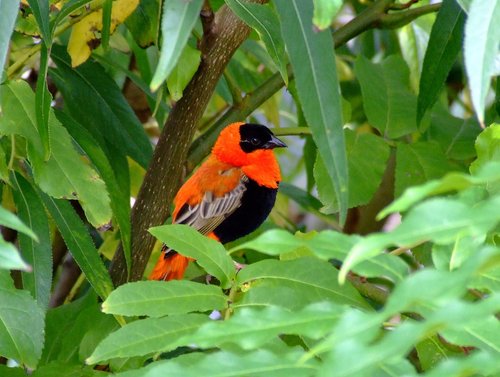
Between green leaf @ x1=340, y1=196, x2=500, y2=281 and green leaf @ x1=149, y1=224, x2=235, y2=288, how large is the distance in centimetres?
64

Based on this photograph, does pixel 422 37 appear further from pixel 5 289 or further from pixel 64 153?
pixel 5 289

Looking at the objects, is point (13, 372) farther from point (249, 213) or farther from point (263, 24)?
point (249, 213)

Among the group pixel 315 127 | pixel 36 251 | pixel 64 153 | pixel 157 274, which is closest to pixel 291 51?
pixel 315 127

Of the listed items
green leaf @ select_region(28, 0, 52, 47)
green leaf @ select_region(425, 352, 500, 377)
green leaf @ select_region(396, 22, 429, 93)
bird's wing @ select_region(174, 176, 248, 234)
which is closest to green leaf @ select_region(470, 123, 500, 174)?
green leaf @ select_region(28, 0, 52, 47)

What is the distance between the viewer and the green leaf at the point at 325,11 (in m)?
1.48

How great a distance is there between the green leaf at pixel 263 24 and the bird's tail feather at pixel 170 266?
1.30 m

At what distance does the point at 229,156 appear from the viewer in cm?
409

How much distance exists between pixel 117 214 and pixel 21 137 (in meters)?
0.29

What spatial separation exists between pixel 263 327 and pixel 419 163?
1.61 metres

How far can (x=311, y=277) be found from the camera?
68.5 inches

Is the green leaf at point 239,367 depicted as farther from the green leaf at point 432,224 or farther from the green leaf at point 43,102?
the green leaf at point 43,102

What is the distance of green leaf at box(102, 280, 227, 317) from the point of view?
161 cm

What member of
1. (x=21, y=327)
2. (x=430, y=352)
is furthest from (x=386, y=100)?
(x=21, y=327)

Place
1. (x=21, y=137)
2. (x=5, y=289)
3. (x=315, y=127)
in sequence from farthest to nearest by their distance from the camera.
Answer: (x=21, y=137), (x=5, y=289), (x=315, y=127)
